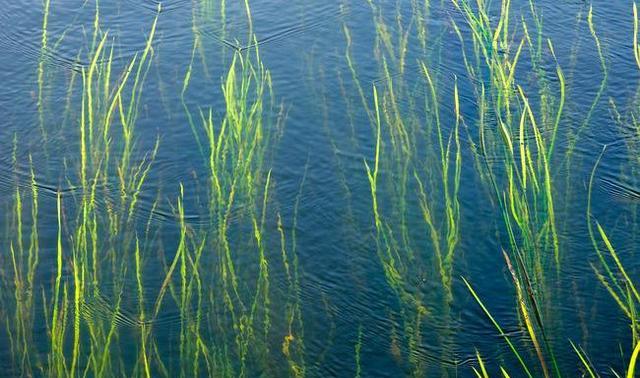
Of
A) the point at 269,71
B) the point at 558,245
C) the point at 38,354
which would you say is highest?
the point at 269,71

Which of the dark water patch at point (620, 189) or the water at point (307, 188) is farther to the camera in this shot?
the dark water patch at point (620, 189)

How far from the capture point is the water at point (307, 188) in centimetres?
183

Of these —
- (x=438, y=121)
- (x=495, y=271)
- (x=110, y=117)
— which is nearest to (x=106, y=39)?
(x=110, y=117)

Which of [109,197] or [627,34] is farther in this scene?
[627,34]

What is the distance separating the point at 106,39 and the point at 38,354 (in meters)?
1.12

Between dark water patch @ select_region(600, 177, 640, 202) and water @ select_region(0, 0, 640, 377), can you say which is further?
dark water patch @ select_region(600, 177, 640, 202)

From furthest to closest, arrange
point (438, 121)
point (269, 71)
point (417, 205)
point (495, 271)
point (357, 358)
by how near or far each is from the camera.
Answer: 1. point (269, 71)
2. point (438, 121)
3. point (417, 205)
4. point (495, 271)
5. point (357, 358)

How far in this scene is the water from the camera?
72.1 inches

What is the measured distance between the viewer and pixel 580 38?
2.65 m

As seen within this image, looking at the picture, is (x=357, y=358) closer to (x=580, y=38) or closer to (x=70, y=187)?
(x=70, y=187)

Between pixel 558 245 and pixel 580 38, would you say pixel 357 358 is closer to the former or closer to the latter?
pixel 558 245

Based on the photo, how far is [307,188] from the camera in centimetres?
218

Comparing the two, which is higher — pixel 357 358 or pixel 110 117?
pixel 110 117

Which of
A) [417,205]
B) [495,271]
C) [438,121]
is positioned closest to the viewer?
[495,271]
